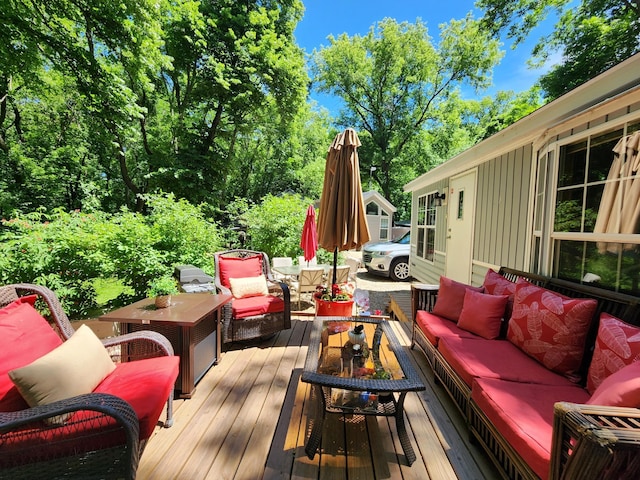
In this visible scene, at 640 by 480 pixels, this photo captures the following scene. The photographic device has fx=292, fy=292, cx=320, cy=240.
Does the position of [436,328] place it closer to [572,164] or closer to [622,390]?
[622,390]

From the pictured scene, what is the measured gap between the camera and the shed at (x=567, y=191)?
217 centimetres

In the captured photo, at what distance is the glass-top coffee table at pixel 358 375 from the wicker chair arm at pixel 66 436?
0.88m

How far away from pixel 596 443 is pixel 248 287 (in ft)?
10.4

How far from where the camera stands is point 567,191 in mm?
2781

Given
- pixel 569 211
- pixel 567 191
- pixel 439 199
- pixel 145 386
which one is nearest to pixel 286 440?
pixel 145 386

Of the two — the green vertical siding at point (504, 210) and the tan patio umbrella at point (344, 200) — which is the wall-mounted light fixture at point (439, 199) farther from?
the tan patio umbrella at point (344, 200)

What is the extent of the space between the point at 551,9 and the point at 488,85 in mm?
8875

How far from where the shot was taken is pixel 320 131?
21.2 m

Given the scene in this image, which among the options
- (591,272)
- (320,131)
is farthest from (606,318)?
(320,131)

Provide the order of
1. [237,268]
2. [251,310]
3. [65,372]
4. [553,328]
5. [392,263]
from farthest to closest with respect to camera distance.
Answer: [392,263], [237,268], [251,310], [553,328], [65,372]

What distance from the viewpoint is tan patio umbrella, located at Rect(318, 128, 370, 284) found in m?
3.59

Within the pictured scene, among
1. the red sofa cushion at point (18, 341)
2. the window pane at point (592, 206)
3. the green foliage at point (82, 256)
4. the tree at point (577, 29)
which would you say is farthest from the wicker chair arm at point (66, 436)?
the tree at point (577, 29)

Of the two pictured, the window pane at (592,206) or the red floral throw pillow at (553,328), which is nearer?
the red floral throw pillow at (553,328)

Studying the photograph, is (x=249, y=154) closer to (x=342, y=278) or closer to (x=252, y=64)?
(x=252, y=64)
